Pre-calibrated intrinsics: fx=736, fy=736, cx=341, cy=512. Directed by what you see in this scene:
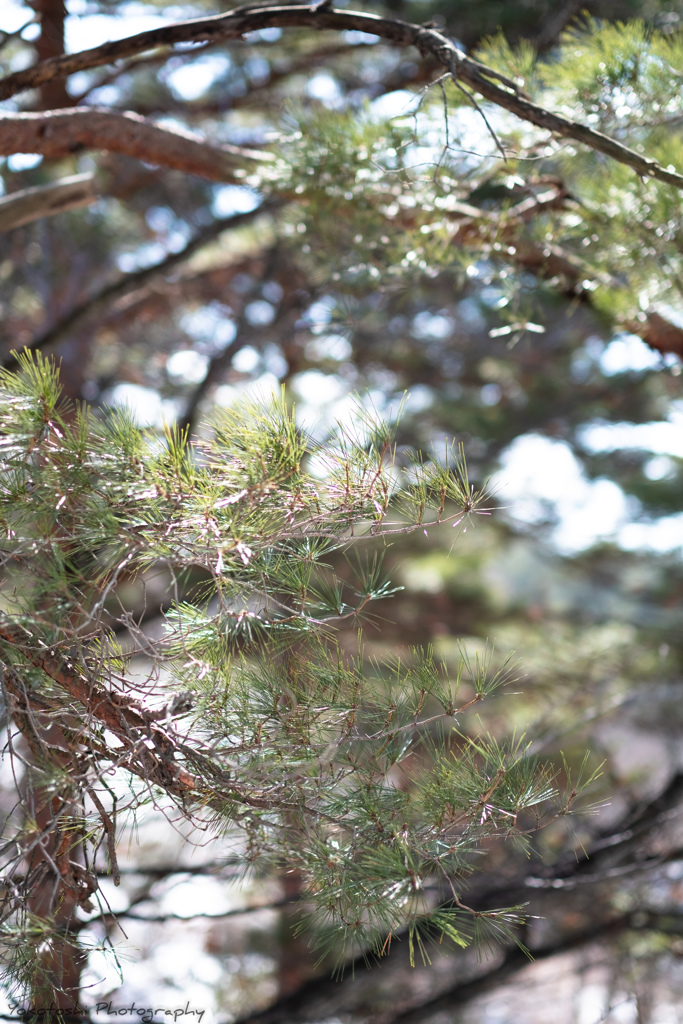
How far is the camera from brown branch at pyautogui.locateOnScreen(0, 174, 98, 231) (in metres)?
1.29

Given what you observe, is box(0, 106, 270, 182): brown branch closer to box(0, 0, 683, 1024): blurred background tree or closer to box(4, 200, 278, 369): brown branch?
box(0, 0, 683, 1024): blurred background tree

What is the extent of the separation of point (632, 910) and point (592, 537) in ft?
5.60

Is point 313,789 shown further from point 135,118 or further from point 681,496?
point 681,496

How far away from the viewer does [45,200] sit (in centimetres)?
133

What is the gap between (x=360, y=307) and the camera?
1.89m

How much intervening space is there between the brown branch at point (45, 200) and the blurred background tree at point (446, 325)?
0.01 metres

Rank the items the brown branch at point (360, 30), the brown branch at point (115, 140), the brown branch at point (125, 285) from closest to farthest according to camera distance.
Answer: the brown branch at point (360, 30) → the brown branch at point (115, 140) → the brown branch at point (125, 285)

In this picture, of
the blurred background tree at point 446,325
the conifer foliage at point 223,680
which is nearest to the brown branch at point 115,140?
the blurred background tree at point 446,325

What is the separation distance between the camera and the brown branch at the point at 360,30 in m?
0.95

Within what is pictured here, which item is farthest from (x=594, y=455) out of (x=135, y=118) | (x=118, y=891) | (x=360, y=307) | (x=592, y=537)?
(x=118, y=891)

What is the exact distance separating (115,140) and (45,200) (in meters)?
0.17

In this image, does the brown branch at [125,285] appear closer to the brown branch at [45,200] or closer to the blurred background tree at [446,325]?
the blurred background tree at [446,325]

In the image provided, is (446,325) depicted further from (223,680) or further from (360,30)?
(223,680)

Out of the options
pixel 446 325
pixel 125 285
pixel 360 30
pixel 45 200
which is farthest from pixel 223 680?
pixel 446 325
